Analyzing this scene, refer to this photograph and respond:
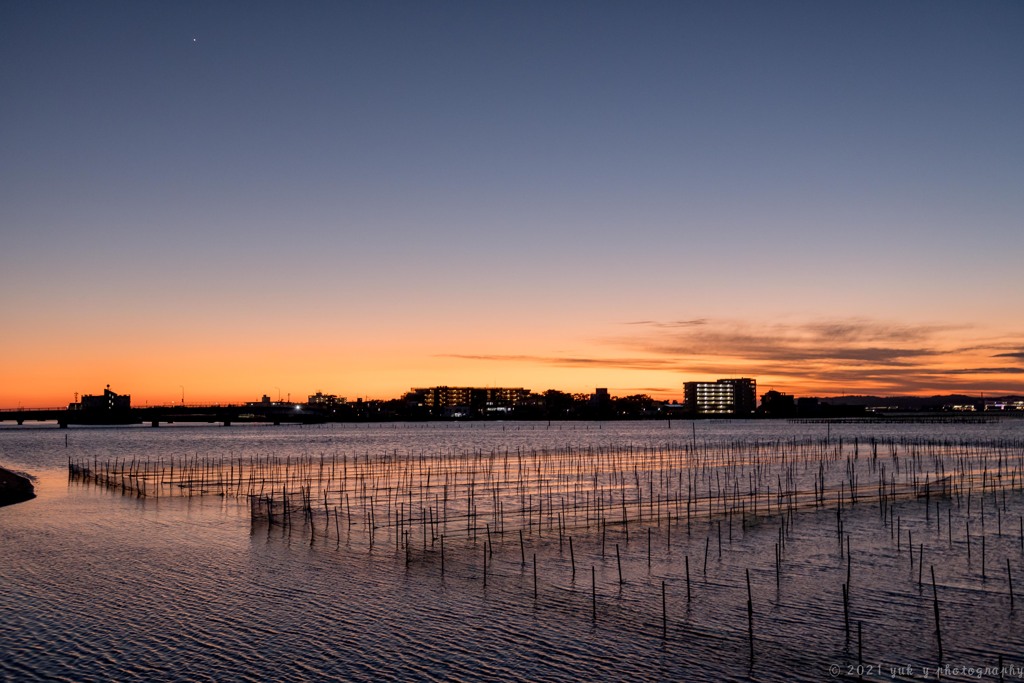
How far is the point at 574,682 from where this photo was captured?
21906mm

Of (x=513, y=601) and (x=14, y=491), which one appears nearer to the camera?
(x=513, y=601)

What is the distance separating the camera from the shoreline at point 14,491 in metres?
62.7

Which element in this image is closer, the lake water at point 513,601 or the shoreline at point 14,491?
the lake water at point 513,601

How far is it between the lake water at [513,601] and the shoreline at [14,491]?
1487 cm

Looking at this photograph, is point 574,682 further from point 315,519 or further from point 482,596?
point 315,519

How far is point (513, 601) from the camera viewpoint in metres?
30.3

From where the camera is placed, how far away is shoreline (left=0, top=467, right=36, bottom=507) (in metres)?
62.7

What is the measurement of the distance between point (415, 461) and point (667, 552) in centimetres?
7713

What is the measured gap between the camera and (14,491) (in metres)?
67.5

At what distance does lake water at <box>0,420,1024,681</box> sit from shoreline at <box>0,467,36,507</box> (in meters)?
14.9

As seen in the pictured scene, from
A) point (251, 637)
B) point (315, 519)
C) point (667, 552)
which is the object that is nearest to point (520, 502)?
point (315, 519)

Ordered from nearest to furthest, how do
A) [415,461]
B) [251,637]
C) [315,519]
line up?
[251,637], [315,519], [415,461]

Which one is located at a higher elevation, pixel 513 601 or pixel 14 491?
pixel 513 601

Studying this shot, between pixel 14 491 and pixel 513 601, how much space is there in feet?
188
